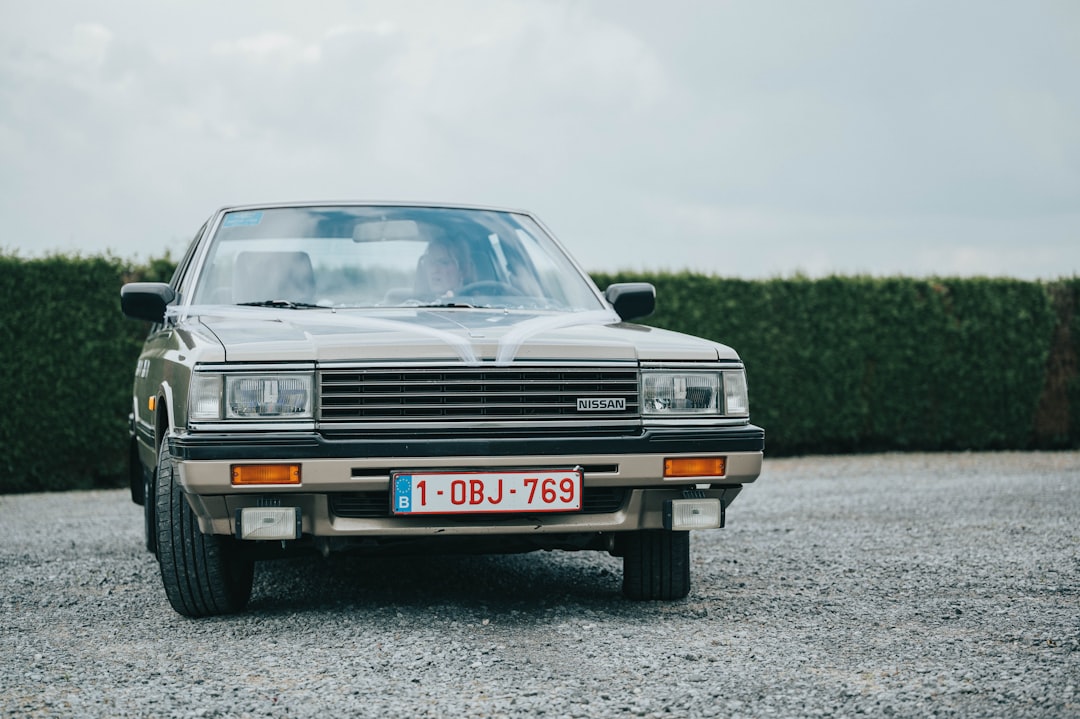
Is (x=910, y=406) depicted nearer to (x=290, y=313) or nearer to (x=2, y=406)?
(x=2, y=406)

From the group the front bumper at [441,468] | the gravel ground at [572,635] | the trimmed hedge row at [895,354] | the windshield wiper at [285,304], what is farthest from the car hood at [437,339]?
the trimmed hedge row at [895,354]

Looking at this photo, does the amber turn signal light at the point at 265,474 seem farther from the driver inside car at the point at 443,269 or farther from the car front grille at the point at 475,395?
the driver inside car at the point at 443,269

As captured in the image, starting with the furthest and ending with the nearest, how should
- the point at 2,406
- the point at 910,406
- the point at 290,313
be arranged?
the point at 910,406 < the point at 2,406 < the point at 290,313

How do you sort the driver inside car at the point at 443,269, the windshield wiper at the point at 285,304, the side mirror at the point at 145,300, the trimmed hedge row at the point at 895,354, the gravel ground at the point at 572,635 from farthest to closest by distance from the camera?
the trimmed hedge row at the point at 895,354, the driver inside car at the point at 443,269, the side mirror at the point at 145,300, the windshield wiper at the point at 285,304, the gravel ground at the point at 572,635

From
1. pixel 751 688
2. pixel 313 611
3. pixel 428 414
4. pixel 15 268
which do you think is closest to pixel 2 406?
pixel 15 268

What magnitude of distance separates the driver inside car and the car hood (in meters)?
0.43

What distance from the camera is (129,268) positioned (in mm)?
11602

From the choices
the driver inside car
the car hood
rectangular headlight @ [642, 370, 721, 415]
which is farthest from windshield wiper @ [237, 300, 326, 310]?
rectangular headlight @ [642, 370, 721, 415]

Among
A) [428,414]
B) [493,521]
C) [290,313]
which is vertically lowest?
[493,521]

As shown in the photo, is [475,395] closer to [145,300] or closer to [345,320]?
[345,320]

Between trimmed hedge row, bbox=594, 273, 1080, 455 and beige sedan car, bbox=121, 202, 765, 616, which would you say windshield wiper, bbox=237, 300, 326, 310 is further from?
trimmed hedge row, bbox=594, 273, 1080, 455

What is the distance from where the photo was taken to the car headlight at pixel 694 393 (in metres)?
4.39

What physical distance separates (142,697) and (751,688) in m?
1.79

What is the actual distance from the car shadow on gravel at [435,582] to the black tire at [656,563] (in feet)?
0.55
